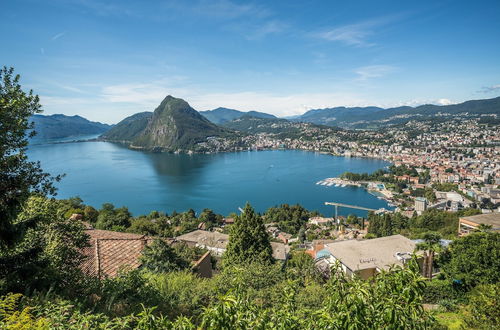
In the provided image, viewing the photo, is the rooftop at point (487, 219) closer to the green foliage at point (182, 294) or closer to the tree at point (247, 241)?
the tree at point (247, 241)

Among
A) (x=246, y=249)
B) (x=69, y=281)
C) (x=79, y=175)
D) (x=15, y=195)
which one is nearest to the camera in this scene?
(x=15, y=195)

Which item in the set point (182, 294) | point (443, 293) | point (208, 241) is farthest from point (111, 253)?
point (208, 241)

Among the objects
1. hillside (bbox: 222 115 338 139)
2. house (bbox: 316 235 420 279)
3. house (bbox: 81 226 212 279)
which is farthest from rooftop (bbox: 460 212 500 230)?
hillside (bbox: 222 115 338 139)

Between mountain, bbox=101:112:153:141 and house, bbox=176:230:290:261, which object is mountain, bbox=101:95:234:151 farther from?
house, bbox=176:230:290:261

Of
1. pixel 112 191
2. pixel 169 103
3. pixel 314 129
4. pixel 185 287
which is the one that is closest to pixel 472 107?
pixel 314 129

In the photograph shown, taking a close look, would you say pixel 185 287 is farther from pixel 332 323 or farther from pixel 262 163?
pixel 262 163
